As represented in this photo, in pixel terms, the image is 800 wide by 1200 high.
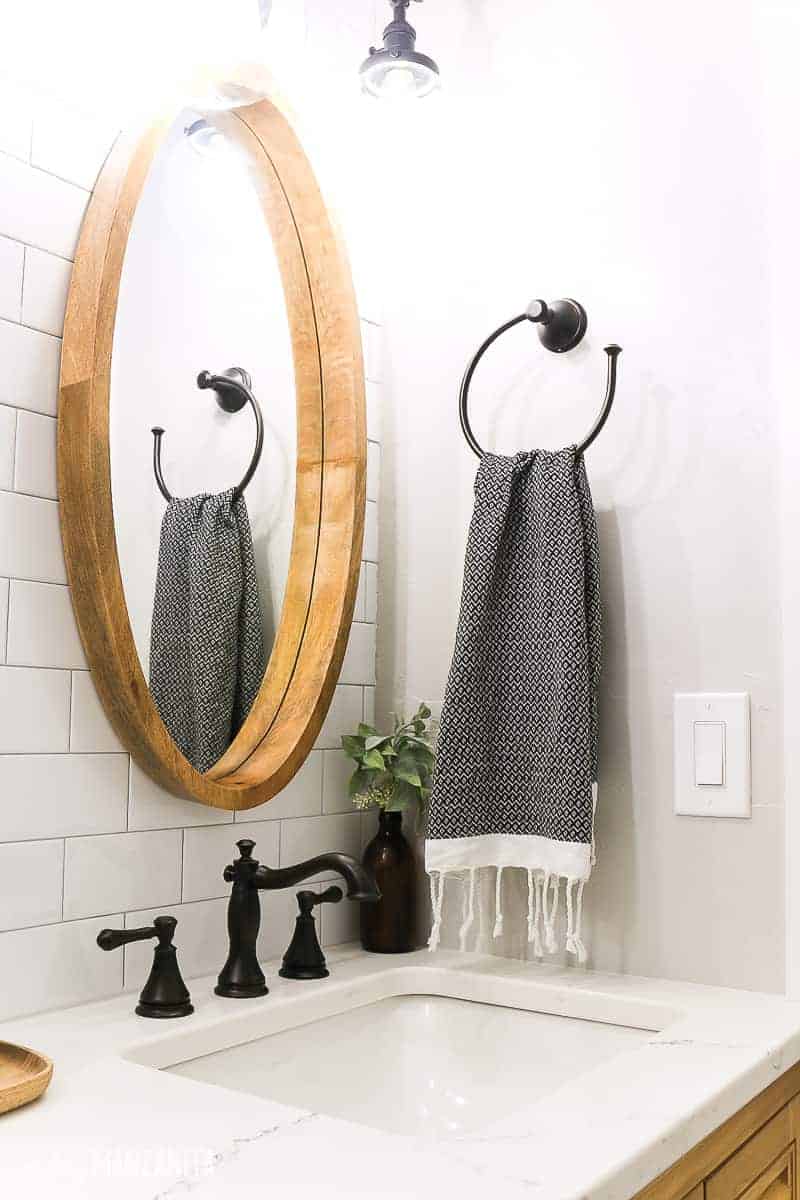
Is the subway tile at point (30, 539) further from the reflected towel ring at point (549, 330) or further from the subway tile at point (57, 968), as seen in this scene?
the reflected towel ring at point (549, 330)

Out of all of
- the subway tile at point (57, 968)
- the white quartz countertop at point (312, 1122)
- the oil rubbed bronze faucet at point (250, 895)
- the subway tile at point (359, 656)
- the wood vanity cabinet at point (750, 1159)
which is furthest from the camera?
the subway tile at point (359, 656)

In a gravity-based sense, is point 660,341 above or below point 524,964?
above

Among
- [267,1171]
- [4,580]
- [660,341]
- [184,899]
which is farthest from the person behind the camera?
[660,341]

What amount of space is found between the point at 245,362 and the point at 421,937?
0.78 meters

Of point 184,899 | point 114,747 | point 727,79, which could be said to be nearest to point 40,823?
point 114,747

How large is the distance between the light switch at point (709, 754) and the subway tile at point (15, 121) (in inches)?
37.0

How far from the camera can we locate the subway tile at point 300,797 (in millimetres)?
1366

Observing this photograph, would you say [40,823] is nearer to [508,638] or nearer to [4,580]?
[4,580]

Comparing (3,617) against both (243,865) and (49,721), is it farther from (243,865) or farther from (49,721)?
(243,865)

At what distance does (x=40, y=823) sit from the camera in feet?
3.59

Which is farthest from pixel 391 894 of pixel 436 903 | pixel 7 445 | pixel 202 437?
pixel 7 445

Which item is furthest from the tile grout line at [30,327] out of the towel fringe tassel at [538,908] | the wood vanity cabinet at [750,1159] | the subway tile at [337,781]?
the wood vanity cabinet at [750,1159]

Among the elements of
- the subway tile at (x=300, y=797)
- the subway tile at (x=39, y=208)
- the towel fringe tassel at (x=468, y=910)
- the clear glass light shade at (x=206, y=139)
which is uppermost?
the clear glass light shade at (x=206, y=139)

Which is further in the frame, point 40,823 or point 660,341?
point 660,341
